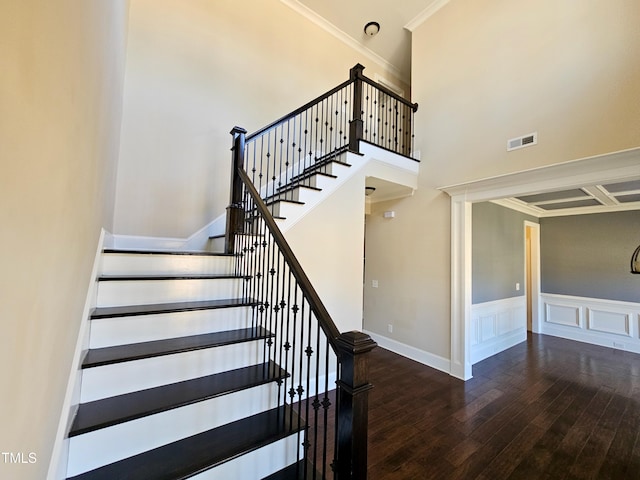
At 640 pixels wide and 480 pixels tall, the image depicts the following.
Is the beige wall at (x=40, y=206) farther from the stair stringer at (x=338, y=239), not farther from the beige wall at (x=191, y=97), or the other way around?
the beige wall at (x=191, y=97)

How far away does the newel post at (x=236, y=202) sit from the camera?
271cm

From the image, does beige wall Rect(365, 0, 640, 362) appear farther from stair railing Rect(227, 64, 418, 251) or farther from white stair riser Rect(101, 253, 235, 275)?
white stair riser Rect(101, 253, 235, 275)

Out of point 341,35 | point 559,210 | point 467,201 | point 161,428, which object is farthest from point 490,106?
point 161,428

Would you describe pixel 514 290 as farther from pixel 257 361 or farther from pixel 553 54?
pixel 257 361

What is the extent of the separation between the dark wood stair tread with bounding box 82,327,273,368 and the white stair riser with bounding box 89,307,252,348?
36mm

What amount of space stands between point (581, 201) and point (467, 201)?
2.79m

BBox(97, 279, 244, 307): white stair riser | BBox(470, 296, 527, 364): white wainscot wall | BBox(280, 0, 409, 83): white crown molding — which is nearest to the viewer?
BBox(97, 279, 244, 307): white stair riser

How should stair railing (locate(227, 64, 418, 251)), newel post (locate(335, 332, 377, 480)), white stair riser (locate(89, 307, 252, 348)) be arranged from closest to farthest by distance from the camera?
newel post (locate(335, 332, 377, 480))
white stair riser (locate(89, 307, 252, 348))
stair railing (locate(227, 64, 418, 251))

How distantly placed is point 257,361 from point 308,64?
4730mm

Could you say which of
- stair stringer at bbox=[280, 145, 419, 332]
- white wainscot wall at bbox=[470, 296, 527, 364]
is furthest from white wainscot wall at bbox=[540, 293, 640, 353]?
stair stringer at bbox=[280, 145, 419, 332]

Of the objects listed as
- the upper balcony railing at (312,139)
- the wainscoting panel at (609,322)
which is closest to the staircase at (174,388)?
the upper balcony railing at (312,139)

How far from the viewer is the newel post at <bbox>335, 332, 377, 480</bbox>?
1.14 meters

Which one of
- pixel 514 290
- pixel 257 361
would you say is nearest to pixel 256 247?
pixel 257 361

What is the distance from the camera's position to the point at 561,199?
4.50 metres
